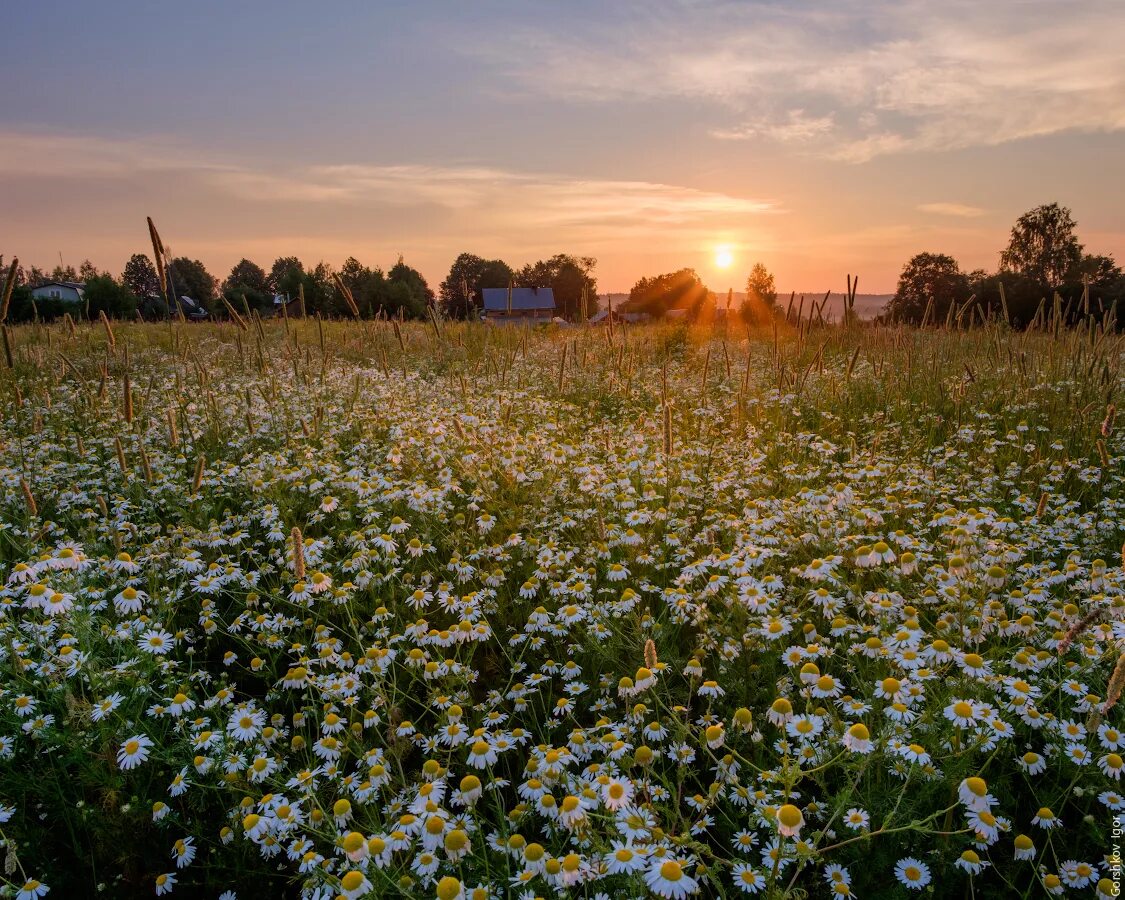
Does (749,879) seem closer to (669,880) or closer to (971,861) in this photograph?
(669,880)

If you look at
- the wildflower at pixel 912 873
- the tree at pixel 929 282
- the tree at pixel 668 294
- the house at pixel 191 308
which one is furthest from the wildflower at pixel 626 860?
the tree at pixel 668 294

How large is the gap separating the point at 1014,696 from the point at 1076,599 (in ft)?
3.50

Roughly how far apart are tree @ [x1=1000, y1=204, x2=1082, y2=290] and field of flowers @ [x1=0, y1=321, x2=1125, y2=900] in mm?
55639

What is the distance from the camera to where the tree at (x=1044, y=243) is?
156 ft

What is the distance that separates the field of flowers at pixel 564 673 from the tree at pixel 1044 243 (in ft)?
183

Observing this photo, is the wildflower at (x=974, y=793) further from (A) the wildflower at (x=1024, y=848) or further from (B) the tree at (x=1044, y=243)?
(B) the tree at (x=1044, y=243)

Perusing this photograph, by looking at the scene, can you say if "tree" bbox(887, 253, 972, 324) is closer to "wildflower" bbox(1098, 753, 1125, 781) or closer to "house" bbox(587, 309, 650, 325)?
"house" bbox(587, 309, 650, 325)

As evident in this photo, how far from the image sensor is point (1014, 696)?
6.63 ft

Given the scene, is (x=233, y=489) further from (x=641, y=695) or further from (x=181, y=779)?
(x=641, y=695)

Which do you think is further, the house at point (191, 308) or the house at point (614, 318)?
the house at point (614, 318)

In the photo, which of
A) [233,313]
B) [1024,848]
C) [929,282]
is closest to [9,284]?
[233,313]

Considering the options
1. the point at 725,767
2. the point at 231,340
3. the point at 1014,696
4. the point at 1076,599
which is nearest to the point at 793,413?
the point at 1076,599

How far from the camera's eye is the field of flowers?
177 cm

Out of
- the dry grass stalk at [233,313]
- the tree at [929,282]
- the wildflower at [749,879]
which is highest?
the tree at [929,282]
